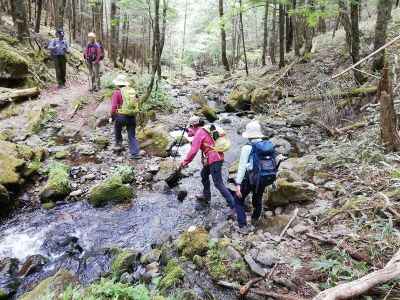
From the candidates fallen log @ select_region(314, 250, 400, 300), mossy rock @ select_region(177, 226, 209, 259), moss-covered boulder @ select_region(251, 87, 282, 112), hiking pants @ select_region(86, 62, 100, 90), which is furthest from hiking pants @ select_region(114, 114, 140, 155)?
fallen log @ select_region(314, 250, 400, 300)

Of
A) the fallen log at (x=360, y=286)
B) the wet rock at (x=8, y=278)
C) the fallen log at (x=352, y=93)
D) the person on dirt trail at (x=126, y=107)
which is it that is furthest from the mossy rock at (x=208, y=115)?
the fallen log at (x=360, y=286)

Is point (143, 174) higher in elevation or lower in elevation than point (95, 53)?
lower

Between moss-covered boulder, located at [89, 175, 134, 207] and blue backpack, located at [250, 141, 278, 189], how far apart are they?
11.6ft

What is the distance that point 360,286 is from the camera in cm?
372

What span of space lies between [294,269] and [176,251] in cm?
203

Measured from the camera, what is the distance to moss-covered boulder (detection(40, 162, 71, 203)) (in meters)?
8.16

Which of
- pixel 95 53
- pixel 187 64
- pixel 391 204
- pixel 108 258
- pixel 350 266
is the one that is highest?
pixel 187 64

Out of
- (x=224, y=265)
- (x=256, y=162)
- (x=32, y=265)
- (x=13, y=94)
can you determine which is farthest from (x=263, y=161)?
(x=13, y=94)

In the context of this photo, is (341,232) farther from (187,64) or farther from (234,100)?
(187,64)

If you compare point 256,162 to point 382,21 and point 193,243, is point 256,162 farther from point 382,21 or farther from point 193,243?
point 382,21

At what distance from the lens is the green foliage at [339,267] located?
4.66m

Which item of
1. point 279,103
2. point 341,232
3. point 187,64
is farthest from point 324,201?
point 187,64

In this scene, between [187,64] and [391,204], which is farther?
[187,64]

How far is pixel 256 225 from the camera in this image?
265 inches
